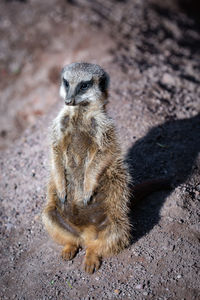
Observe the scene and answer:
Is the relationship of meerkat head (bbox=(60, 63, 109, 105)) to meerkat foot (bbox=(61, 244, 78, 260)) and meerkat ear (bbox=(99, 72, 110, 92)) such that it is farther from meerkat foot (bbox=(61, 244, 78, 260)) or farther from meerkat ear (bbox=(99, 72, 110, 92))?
meerkat foot (bbox=(61, 244, 78, 260))

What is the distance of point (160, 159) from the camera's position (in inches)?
117

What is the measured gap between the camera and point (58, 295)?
2.13 metres

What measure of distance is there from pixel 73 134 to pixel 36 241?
0.88m

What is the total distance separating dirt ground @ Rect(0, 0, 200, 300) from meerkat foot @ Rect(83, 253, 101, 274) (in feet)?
0.14

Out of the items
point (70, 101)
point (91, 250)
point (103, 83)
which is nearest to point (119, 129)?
point (103, 83)

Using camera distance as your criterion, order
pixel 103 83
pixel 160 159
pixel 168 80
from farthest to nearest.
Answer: pixel 168 80 < pixel 160 159 < pixel 103 83

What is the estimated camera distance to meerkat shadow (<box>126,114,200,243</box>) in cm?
253

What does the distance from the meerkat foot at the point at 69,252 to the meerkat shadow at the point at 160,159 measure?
41 centimetres

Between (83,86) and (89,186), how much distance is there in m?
0.65

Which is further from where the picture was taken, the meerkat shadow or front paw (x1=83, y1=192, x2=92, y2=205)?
the meerkat shadow

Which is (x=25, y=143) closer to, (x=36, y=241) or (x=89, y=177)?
(x=36, y=241)

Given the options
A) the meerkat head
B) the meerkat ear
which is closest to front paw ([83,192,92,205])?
the meerkat head

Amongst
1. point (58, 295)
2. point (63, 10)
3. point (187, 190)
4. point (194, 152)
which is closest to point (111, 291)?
point (58, 295)

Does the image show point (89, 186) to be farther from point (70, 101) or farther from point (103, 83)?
point (103, 83)
